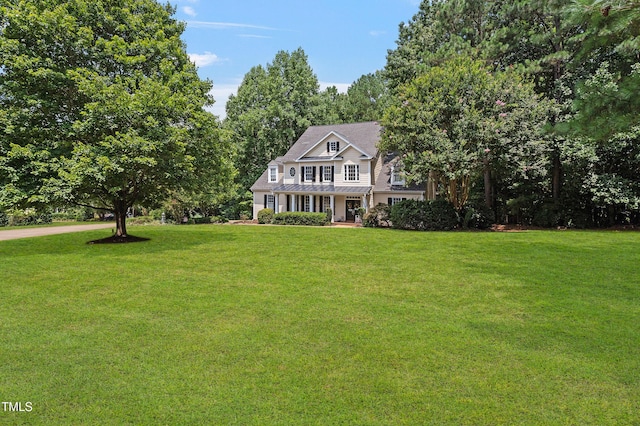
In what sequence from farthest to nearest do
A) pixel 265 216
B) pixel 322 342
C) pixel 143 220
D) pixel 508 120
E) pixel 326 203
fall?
pixel 143 220
pixel 326 203
pixel 265 216
pixel 508 120
pixel 322 342

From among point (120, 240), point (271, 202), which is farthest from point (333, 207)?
point (120, 240)

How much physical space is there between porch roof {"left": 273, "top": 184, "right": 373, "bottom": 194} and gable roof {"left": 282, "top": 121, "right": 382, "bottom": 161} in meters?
2.61

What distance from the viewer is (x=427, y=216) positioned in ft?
80.1

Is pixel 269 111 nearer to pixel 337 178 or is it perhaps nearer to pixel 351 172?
pixel 337 178

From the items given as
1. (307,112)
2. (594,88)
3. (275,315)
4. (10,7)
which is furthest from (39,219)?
(594,88)

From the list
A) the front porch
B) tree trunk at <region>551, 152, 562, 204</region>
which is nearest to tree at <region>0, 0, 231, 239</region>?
the front porch

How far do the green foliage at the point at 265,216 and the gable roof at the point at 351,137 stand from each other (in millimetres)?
5291

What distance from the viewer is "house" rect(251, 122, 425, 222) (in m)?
32.6

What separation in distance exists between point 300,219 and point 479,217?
13660 millimetres

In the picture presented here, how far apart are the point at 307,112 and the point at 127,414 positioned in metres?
45.2

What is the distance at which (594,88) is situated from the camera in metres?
6.91

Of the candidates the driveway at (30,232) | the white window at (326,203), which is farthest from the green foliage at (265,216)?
the driveway at (30,232)

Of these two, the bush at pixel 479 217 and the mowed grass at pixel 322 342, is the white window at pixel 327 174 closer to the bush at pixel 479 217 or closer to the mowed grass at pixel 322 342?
the bush at pixel 479 217

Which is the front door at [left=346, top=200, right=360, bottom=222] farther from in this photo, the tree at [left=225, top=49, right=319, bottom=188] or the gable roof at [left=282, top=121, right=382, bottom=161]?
the tree at [left=225, top=49, right=319, bottom=188]
